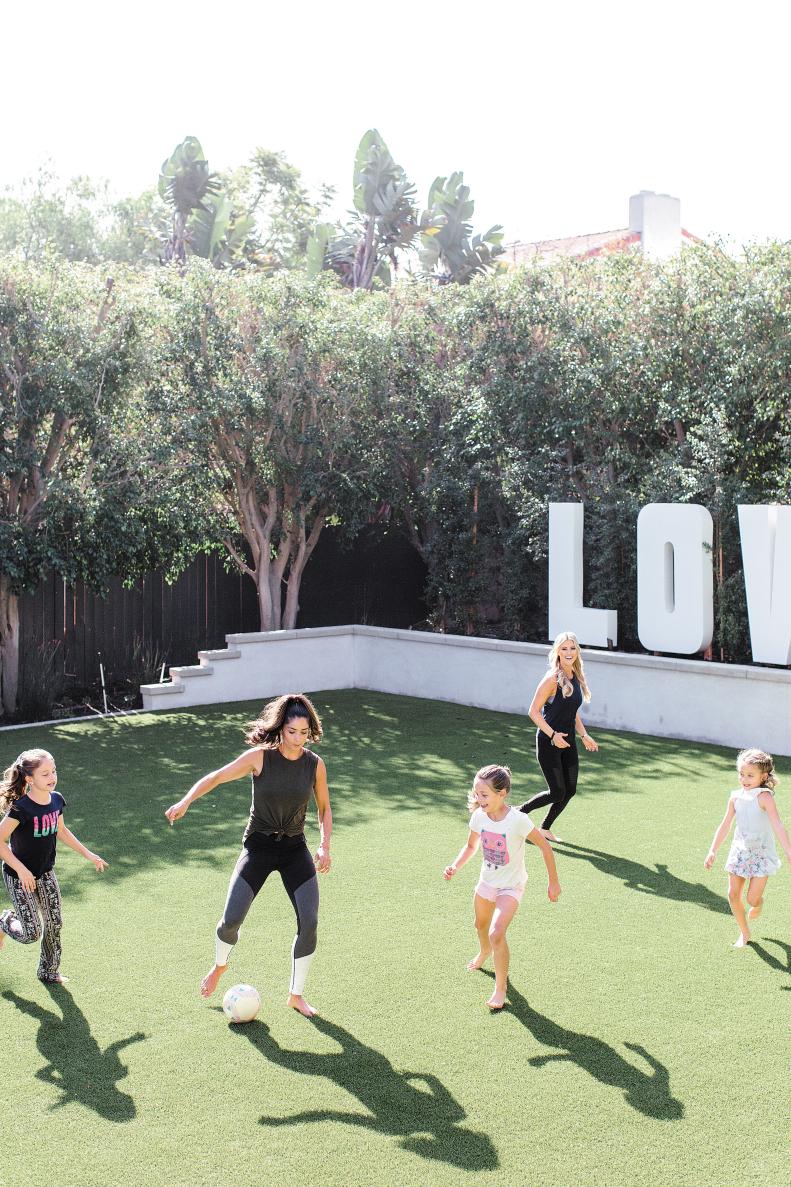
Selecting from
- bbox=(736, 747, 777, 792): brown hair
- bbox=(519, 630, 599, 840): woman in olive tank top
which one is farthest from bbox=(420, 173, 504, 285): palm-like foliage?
bbox=(736, 747, 777, 792): brown hair

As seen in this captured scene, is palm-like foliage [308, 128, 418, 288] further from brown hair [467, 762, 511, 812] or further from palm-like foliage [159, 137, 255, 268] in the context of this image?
brown hair [467, 762, 511, 812]

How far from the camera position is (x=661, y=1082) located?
592 cm

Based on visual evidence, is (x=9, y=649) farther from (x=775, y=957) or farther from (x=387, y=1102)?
(x=387, y=1102)

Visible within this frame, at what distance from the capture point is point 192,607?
19.5 metres

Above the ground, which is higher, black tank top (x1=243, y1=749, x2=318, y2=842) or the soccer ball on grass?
black tank top (x1=243, y1=749, x2=318, y2=842)

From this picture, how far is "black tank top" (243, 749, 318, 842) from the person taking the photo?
260 inches

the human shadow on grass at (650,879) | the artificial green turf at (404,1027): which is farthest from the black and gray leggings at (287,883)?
the human shadow on grass at (650,879)

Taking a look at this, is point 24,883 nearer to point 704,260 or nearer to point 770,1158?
point 770,1158

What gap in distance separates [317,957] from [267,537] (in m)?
12.1

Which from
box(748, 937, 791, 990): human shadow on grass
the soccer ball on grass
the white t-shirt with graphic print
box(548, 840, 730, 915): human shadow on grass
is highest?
the white t-shirt with graphic print

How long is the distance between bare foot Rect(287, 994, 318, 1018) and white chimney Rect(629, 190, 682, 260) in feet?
123

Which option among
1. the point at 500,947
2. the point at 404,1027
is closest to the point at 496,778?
the point at 500,947

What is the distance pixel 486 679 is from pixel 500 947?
411 inches

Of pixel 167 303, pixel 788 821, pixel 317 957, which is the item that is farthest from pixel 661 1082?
pixel 167 303
